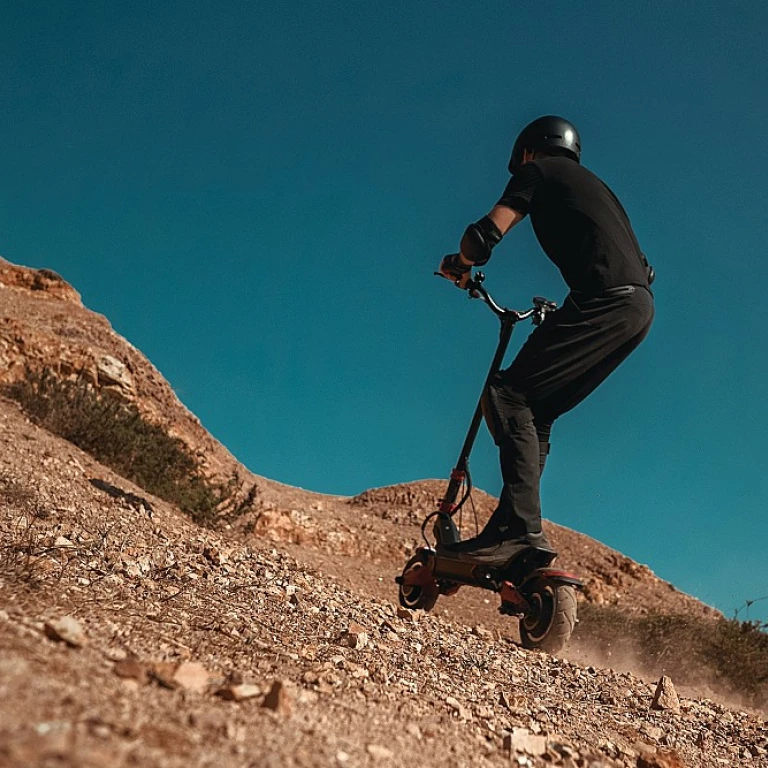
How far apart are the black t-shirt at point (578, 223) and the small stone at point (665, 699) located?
1.86 meters

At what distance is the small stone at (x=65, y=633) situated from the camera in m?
1.48

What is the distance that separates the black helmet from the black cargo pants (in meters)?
0.95

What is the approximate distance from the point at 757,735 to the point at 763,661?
4428mm

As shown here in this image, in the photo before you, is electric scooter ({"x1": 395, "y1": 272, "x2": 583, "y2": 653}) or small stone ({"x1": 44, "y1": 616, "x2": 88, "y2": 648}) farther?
electric scooter ({"x1": 395, "y1": 272, "x2": 583, "y2": 653})

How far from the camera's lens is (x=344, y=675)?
197 centimetres

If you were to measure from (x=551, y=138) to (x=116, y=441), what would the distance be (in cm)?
529

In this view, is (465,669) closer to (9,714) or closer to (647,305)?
(9,714)

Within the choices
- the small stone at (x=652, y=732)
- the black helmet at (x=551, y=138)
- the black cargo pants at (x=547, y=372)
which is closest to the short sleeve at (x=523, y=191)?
the black helmet at (x=551, y=138)

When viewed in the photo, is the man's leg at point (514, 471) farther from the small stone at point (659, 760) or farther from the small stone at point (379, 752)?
the small stone at point (379, 752)

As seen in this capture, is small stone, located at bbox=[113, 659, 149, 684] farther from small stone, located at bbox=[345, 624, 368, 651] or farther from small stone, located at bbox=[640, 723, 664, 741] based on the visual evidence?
small stone, located at bbox=[640, 723, 664, 741]

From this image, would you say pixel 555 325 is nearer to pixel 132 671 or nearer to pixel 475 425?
pixel 475 425

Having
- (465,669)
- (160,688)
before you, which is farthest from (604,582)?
(160,688)

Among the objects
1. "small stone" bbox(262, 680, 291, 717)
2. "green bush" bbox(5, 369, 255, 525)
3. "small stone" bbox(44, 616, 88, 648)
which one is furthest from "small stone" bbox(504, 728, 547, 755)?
"green bush" bbox(5, 369, 255, 525)

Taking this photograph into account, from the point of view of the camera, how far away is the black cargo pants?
12.4ft
